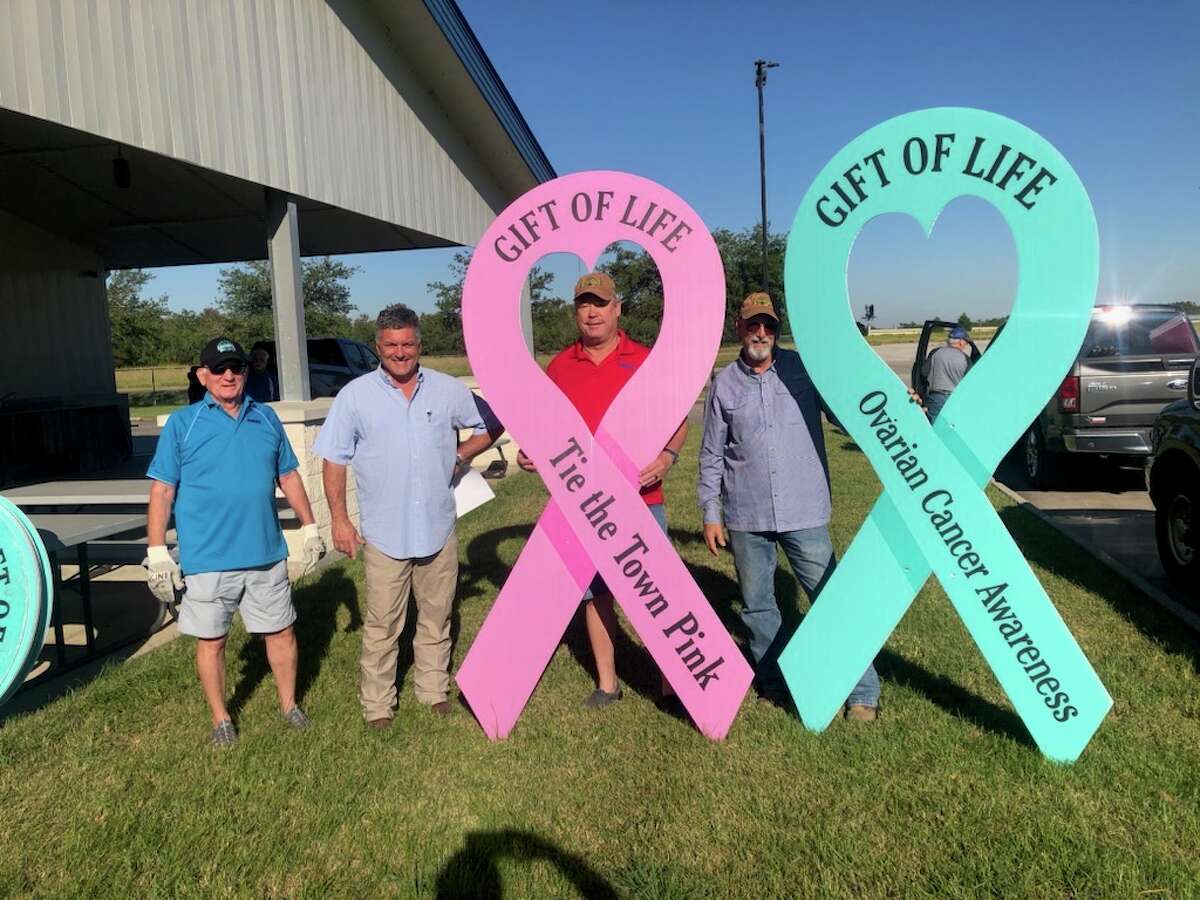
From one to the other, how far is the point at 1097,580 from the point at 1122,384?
368 cm

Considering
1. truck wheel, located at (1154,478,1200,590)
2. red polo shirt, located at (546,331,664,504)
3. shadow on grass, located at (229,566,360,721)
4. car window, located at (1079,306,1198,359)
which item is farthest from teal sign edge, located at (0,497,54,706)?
Answer: car window, located at (1079,306,1198,359)

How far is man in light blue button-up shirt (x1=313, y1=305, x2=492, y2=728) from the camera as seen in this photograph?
3484 mm

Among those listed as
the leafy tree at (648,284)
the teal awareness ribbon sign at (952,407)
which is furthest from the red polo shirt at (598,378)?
the leafy tree at (648,284)

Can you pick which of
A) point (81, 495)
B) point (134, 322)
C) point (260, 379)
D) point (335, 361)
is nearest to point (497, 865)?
point (81, 495)

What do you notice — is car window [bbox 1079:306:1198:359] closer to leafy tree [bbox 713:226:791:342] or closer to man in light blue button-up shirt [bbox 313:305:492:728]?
man in light blue button-up shirt [bbox 313:305:492:728]

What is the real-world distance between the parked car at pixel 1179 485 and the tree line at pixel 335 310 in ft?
69.9

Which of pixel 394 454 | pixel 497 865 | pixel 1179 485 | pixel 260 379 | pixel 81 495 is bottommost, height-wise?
pixel 497 865

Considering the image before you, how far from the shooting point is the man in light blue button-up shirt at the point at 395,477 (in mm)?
3484

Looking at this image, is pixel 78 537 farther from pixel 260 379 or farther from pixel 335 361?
pixel 335 361

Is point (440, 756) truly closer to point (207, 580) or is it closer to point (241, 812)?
point (241, 812)

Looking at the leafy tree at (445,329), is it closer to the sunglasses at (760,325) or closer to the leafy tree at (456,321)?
the leafy tree at (456,321)

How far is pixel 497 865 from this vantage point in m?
2.64

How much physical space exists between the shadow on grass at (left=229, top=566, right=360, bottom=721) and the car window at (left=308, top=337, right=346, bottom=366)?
30.2 feet

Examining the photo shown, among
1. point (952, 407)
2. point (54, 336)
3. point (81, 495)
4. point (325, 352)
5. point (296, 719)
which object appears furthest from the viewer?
point (325, 352)
